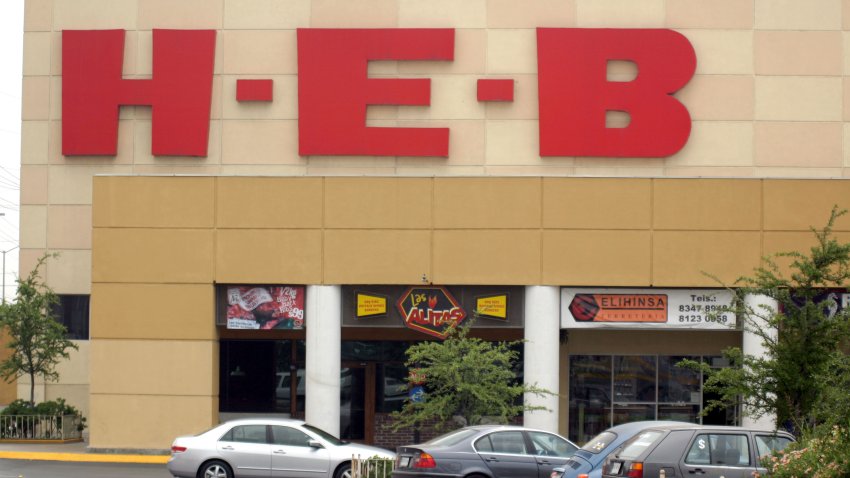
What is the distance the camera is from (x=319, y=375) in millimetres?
29312

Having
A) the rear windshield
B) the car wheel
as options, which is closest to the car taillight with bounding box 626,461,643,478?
the rear windshield

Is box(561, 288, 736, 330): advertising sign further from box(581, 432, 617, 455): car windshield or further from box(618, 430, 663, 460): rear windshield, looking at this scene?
box(618, 430, 663, 460): rear windshield

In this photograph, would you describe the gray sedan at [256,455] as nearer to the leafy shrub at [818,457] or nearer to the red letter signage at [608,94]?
the leafy shrub at [818,457]

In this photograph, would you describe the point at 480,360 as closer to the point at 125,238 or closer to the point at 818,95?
the point at 125,238

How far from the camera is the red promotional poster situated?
29.7 meters

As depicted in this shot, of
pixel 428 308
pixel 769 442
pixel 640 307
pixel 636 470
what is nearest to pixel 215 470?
pixel 428 308

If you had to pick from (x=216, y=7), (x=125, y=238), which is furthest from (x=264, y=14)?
(x=125, y=238)

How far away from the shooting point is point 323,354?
29344mm

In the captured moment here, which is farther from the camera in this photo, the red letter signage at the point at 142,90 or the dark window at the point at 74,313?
the dark window at the point at 74,313

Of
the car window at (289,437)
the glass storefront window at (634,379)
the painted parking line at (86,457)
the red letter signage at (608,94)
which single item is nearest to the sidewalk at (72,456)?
the painted parking line at (86,457)

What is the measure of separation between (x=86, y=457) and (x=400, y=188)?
9982mm

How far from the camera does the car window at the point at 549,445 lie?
784 inches

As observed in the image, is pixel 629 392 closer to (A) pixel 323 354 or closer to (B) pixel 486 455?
(A) pixel 323 354

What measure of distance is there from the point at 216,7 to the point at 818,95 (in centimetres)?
1597
